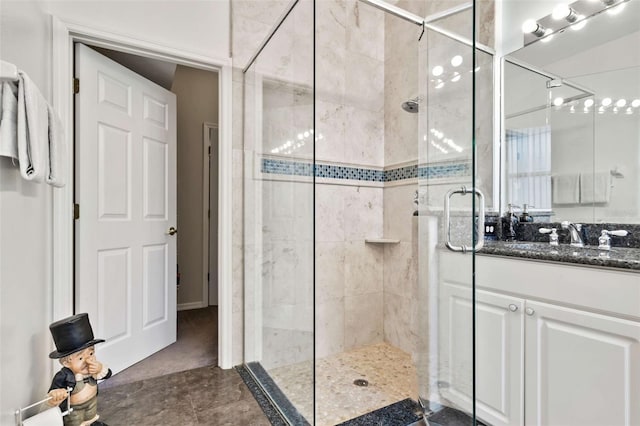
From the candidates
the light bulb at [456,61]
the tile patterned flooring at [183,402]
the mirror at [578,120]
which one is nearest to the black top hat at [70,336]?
the tile patterned flooring at [183,402]

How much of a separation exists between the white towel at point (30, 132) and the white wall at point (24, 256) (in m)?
0.08

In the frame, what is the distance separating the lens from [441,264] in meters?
1.45

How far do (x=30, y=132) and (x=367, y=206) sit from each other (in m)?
2.07

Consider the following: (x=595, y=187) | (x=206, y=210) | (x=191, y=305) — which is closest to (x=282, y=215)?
(x=595, y=187)

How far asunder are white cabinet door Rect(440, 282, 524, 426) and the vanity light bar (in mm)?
1484

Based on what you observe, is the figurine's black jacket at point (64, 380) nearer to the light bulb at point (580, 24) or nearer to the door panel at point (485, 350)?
the door panel at point (485, 350)

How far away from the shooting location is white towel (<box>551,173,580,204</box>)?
1654 millimetres

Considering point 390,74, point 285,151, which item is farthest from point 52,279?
point 390,74

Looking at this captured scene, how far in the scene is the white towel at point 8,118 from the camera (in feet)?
3.93

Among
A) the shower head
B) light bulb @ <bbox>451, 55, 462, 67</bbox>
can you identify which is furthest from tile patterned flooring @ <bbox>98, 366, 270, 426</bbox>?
the shower head

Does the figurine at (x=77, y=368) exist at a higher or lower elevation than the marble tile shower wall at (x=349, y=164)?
lower

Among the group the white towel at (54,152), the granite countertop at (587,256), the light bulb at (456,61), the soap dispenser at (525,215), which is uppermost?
the light bulb at (456,61)

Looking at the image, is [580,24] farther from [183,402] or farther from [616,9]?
[183,402]

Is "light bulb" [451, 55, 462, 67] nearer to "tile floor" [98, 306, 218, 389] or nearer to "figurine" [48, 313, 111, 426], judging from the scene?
"figurine" [48, 313, 111, 426]
